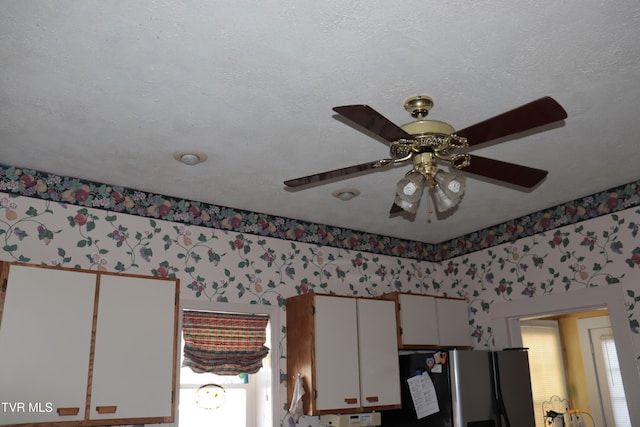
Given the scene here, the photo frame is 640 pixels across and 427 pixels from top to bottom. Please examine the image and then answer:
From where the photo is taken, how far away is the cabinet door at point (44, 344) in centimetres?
262

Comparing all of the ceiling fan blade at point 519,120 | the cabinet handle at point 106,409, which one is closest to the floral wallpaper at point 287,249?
the cabinet handle at point 106,409

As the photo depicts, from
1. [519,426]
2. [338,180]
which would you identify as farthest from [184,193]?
[519,426]

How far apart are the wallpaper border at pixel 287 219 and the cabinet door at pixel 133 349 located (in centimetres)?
68

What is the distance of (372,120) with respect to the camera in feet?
6.22

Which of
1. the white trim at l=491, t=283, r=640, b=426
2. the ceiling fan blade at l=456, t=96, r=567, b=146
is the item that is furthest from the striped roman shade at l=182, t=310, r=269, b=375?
the ceiling fan blade at l=456, t=96, r=567, b=146

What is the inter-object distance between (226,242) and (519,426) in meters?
2.39

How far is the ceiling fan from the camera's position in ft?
6.11

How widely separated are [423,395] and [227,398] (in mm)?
1360

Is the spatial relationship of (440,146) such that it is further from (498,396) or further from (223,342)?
(498,396)

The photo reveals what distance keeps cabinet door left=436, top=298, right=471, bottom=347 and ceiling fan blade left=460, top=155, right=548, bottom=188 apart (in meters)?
2.20

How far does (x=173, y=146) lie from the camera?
297cm

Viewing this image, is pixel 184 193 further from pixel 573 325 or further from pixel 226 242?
pixel 573 325

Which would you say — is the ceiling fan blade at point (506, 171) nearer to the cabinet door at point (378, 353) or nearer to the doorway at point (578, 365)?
the cabinet door at point (378, 353)

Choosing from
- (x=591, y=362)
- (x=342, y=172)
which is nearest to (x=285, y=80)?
(x=342, y=172)
